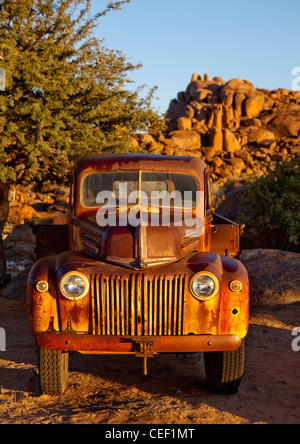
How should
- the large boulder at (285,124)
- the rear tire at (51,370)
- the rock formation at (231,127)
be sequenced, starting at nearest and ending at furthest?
the rear tire at (51,370), the rock formation at (231,127), the large boulder at (285,124)

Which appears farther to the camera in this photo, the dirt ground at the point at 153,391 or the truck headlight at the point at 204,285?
the truck headlight at the point at 204,285

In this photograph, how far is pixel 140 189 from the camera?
5977mm

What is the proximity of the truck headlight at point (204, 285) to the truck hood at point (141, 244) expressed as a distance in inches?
13.0

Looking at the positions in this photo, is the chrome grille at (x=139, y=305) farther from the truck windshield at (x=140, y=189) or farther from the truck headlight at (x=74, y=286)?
the truck windshield at (x=140, y=189)

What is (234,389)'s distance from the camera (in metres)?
5.13

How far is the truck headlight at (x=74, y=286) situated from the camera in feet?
15.6

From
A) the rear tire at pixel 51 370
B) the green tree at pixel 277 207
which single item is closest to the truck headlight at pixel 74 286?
the rear tire at pixel 51 370

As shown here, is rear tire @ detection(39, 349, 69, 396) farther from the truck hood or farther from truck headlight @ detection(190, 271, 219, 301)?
truck headlight @ detection(190, 271, 219, 301)

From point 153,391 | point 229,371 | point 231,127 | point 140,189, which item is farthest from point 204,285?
point 231,127

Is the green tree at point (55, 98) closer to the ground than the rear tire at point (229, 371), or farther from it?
farther from it

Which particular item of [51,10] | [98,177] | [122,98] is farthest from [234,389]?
[51,10]

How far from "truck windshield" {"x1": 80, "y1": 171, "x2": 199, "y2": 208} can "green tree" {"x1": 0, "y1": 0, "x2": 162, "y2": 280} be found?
4.53 m

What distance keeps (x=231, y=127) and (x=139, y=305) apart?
175 feet
